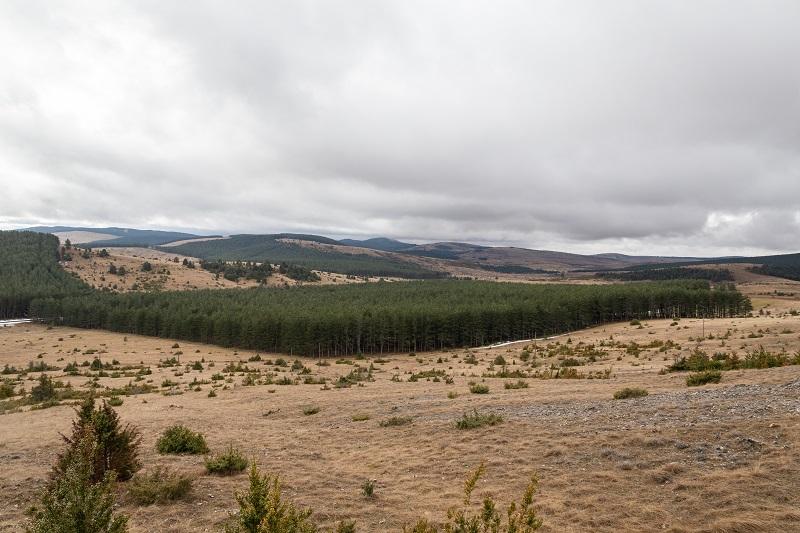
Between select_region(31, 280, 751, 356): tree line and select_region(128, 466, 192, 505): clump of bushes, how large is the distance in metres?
74.8

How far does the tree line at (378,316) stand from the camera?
89.8m

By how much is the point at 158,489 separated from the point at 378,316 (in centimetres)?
8079

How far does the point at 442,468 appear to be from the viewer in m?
13.7

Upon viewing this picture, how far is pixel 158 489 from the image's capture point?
37.9 feet

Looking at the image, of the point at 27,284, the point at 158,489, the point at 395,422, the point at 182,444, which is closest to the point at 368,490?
the point at 158,489

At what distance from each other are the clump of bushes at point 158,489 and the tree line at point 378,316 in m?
74.8

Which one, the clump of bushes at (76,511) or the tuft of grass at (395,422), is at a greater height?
the clump of bushes at (76,511)

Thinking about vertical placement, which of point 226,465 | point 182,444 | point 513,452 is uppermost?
point 513,452

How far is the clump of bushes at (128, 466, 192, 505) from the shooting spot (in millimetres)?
11484

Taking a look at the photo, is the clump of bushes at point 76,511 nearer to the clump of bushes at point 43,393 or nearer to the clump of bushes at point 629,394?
the clump of bushes at point 629,394

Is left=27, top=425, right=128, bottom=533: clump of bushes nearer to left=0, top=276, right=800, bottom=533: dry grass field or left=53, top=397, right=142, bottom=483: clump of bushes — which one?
left=0, top=276, right=800, bottom=533: dry grass field

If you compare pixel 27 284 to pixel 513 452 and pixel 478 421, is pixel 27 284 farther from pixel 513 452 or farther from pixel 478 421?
pixel 513 452

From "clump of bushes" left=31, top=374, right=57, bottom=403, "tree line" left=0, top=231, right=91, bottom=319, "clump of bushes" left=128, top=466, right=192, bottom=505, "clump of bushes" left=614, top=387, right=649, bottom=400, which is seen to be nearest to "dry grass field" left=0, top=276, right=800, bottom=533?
"clump of bushes" left=128, top=466, right=192, bottom=505

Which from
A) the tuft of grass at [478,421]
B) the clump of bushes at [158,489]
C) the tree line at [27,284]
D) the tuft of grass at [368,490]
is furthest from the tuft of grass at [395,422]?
the tree line at [27,284]
